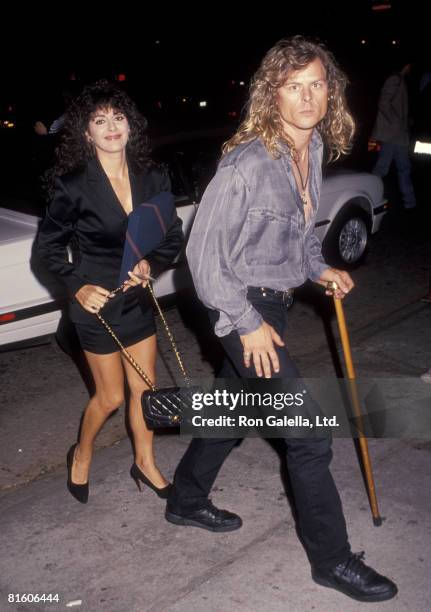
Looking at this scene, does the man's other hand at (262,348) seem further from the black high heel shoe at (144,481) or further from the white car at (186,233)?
the white car at (186,233)

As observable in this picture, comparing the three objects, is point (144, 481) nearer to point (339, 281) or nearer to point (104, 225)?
point (104, 225)

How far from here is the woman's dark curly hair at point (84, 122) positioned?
323 cm

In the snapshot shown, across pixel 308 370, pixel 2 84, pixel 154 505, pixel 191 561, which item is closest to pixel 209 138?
pixel 308 370

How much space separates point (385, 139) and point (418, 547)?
7646 mm

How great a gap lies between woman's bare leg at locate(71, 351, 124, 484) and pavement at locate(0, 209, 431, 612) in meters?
0.38

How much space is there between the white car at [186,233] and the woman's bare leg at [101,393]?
1.43 metres

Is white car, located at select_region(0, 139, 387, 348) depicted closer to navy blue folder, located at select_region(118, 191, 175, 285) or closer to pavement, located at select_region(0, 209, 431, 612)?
pavement, located at select_region(0, 209, 431, 612)

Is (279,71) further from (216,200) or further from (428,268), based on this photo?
(428,268)

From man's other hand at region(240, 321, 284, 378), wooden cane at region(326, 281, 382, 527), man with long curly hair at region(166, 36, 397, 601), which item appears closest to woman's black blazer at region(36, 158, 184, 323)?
man with long curly hair at region(166, 36, 397, 601)

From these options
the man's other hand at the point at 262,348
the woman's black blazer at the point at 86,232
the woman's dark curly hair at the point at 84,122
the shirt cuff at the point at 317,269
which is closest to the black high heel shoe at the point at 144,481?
the woman's black blazer at the point at 86,232

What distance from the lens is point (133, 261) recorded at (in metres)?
3.25

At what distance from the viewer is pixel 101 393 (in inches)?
135

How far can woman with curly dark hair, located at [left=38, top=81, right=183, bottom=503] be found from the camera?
10.5 feet

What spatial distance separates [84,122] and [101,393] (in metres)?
1.24
